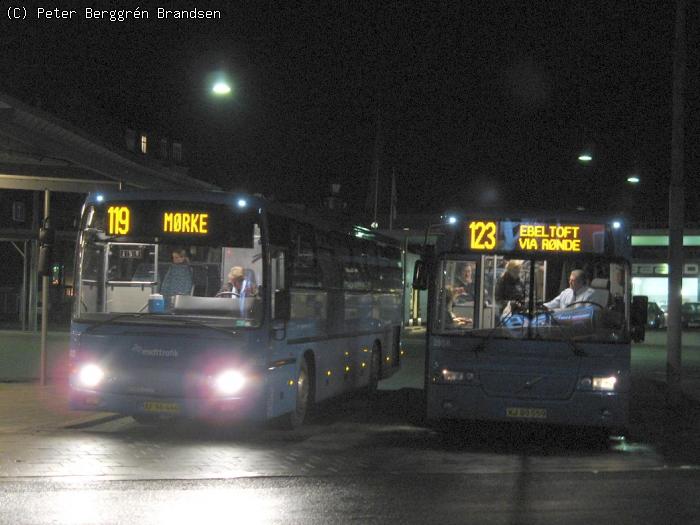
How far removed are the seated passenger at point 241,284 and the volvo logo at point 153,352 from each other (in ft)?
3.21

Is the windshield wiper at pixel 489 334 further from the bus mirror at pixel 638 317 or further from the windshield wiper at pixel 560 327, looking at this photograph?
the bus mirror at pixel 638 317

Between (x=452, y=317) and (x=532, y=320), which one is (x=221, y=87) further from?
(x=532, y=320)

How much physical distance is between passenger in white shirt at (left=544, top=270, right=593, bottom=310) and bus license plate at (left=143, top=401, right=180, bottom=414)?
4.68 m

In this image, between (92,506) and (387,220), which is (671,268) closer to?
(92,506)

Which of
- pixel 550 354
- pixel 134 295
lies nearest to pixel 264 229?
pixel 134 295

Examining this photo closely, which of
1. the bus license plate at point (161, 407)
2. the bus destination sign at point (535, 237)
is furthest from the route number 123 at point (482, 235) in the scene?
the bus license plate at point (161, 407)

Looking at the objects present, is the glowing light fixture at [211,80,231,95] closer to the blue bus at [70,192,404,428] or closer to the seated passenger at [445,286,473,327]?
the blue bus at [70,192,404,428]

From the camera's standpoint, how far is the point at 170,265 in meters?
12.1

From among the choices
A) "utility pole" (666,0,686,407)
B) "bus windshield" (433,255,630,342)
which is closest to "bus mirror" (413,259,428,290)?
"bus windshield" (433,255,630,342)

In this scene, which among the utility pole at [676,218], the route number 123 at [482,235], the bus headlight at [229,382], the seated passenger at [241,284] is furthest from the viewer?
the utility pole at [676,218]

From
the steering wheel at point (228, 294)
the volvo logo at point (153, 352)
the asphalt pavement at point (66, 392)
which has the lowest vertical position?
the asphalt pavement at point (66, 392)

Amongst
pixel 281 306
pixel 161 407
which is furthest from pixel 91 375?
pixel 281 306

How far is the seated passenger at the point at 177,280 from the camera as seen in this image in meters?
12.1

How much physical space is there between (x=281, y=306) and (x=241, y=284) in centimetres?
56
